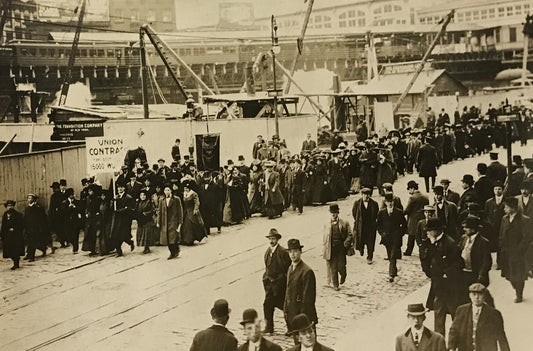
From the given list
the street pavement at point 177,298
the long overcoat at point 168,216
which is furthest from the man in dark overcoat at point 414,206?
the long overcoat at point 168,216

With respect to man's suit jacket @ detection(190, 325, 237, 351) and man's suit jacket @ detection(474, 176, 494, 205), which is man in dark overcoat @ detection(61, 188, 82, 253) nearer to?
man's suit jacket @ detection(190, 325, 237, 351)

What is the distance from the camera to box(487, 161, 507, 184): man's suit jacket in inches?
284

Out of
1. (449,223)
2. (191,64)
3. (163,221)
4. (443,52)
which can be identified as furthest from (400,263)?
(191,64)

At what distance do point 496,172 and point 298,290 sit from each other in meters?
3.61

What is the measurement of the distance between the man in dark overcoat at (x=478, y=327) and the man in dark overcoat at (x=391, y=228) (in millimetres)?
2321

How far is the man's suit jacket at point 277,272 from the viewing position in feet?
17.7

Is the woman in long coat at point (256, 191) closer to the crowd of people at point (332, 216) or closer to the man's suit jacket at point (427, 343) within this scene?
the crowd of people at point (332, 216)

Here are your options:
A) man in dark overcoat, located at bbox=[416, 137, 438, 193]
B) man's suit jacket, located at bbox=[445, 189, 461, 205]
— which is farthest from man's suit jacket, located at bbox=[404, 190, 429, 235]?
man in dark overcoat, located at bbox=[416, 137, 438, 193]

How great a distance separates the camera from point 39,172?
8328mm

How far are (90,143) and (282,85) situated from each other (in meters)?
11.1

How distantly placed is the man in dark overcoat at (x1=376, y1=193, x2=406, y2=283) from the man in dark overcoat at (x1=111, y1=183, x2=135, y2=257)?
11.3 feet

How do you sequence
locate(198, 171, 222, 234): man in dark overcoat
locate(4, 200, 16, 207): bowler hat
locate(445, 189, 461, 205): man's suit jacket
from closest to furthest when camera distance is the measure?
locate(445, 189, 461, 205): man's suit jacket
locate(4, 200, 16, 207): bowler hat
locate(198, 171, 222, 234): man in dark overcoat

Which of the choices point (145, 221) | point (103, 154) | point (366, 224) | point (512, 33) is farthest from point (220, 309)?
point (512, 33)

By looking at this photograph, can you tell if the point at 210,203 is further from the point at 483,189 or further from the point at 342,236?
the point at 483,189
